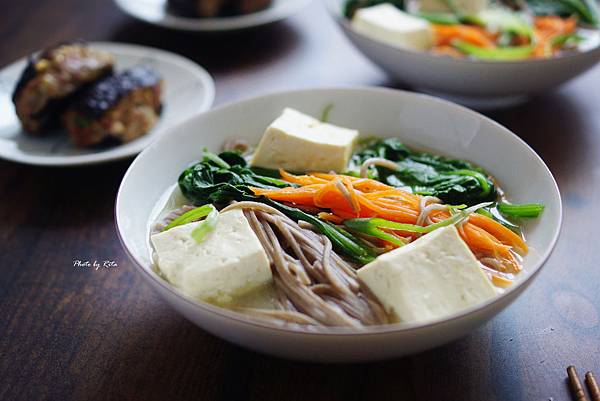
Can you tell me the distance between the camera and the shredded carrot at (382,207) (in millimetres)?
1673

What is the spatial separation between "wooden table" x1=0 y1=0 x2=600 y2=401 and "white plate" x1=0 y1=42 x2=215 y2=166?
0.33ft

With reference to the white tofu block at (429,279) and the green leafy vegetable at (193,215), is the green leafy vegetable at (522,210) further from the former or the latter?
the green leafy vegetable at (193,215)

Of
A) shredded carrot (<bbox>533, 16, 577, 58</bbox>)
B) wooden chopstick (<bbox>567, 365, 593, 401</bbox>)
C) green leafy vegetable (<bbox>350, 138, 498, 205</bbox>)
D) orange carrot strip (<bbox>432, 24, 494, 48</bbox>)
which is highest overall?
shredded carrot (<bbox>533, 16, 577, 58</bbox>)

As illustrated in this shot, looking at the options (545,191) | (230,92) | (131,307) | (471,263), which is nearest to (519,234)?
(545,191)

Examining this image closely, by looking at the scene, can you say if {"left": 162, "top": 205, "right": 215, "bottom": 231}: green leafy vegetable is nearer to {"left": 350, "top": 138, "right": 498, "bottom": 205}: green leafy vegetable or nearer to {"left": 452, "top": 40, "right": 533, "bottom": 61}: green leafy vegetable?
{"left": 350, "top": 138, "right": 498, "bottom": 205}: green leafy vegetable

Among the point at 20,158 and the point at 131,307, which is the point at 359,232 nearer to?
the point at 131,307

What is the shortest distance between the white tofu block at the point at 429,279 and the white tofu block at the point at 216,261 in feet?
0.87

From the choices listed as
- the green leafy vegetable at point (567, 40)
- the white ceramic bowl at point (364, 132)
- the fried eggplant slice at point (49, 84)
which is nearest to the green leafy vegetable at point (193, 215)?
the white ceramic bowl at point (364, 132)

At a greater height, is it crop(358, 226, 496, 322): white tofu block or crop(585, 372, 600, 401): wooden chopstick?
crop(358, 226, 496, 322): white tofu block

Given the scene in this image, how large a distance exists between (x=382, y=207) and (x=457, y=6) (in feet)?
5.88

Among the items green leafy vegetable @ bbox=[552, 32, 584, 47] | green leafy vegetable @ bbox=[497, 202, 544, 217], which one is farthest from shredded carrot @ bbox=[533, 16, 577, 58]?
green leafy vegetable @ bbox=[497, 202, 544, 217]

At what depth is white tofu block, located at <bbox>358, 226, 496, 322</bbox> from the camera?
1.40 m

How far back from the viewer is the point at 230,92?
9.73 feet

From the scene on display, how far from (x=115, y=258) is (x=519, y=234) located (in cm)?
123
